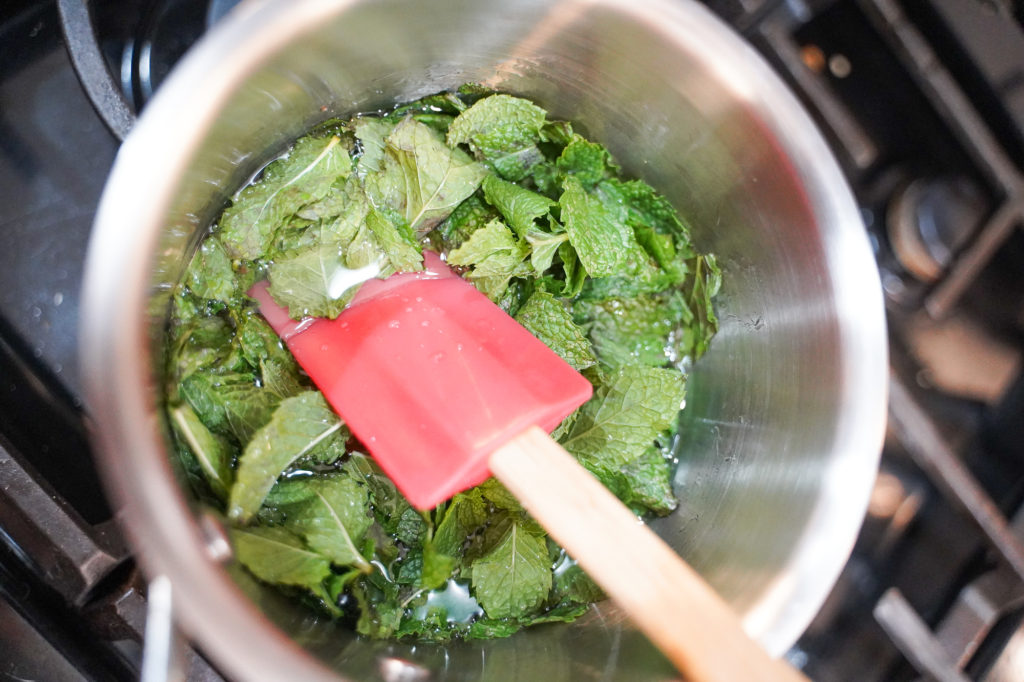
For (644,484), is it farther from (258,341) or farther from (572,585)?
(258,341)

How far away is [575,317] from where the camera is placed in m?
1.23

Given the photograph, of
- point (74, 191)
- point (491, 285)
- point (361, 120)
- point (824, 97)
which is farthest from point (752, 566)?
point (74, 191)

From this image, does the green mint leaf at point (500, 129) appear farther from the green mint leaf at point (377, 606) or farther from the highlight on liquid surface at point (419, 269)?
the green mint leaf at point (377, 606)

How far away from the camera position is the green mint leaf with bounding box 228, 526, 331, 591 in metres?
0.83

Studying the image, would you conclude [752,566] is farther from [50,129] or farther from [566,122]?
[50,129]

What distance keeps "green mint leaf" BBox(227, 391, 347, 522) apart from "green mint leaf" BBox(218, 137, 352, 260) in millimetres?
236

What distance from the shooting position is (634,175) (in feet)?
3.89

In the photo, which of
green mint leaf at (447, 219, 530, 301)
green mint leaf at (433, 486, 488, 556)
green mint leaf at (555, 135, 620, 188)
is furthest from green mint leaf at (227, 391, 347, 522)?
green mint leaf at (555, 135, 620, 188)

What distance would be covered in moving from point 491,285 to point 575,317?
174mm

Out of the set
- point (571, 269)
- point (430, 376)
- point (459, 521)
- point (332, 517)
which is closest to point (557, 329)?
point (571, 269)

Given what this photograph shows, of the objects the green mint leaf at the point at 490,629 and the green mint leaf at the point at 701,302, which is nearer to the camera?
the green mint leaf at the point at 490,629

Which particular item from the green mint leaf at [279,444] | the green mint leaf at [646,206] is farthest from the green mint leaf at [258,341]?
the green mint leaf at [646,206]

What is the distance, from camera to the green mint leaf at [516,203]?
42.8 inches

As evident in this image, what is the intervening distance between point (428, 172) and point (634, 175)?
354 millimetres
